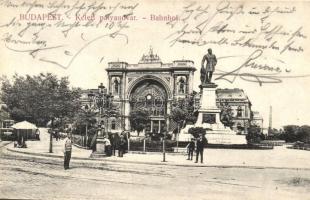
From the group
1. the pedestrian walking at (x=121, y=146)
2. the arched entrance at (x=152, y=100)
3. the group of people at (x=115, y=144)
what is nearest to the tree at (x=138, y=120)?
the arched entrance at (x=152, y=100)

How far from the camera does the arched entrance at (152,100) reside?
51588 millimetres

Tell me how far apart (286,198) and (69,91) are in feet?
34.5

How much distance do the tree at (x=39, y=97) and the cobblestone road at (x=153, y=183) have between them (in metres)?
2.82

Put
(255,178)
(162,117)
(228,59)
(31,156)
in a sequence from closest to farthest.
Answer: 1. (255,178)
2. (228,59)
3. (31,156)
4. (162,117)

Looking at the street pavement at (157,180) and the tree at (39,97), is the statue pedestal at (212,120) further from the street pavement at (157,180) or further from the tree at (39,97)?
the street pavement at (157,180)

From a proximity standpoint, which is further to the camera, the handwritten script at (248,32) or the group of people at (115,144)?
the group of people at (115,144)

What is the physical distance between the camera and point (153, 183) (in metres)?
13.8

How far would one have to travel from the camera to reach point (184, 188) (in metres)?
13.4

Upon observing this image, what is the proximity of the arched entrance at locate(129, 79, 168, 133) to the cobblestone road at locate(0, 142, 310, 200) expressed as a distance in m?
34.7

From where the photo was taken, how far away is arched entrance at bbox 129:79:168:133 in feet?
169

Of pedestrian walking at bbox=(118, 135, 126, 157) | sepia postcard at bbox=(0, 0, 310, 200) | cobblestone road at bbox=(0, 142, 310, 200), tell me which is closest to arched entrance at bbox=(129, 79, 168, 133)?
pedestrian walking at bbox=(118, 135, 126, 157)

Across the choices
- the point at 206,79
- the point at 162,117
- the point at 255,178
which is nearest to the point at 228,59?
the point at 255,178

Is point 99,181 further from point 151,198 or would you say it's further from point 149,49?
point 149,49

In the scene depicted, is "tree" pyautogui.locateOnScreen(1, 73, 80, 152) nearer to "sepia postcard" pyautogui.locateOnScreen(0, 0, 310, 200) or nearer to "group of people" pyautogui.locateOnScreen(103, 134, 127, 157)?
"sepia postcard" pyautogui.locateOnScreen(0, 0, 310, 200)
